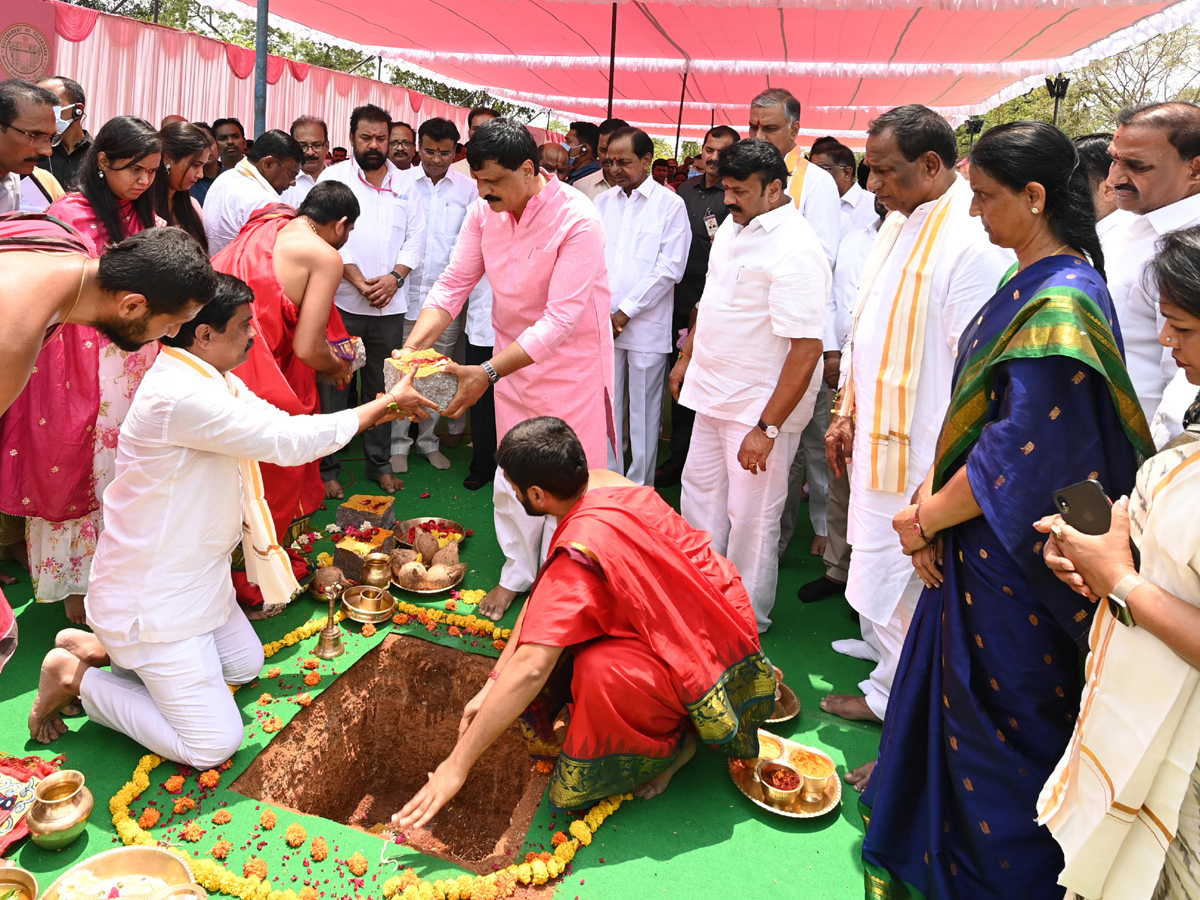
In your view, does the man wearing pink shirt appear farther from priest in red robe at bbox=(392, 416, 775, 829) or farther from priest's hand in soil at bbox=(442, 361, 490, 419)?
priest in red robe at bbox=(392, 416, 775, 829)

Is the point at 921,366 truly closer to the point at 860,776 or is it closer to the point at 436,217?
the point at 860,776

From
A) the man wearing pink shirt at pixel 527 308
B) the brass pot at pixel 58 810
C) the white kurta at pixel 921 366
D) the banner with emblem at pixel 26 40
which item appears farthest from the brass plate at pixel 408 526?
the banner with emblem at pixel 26 40

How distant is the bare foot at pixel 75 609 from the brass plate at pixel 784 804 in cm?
289

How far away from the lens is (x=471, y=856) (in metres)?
3.68

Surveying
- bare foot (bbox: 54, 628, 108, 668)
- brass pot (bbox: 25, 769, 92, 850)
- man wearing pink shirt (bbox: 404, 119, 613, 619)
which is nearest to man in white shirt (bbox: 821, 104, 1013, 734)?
man wearing pink shirt (bbox: 404, 119, 613, 619)

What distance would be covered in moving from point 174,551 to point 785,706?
2429 mm

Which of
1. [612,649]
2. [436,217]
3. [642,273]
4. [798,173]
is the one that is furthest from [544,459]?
[436,217]

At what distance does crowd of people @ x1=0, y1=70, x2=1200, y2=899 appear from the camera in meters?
1.95

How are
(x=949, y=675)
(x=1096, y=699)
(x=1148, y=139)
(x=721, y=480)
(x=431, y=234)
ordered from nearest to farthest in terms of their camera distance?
(x=1096, y=699), (x=949, y=675), (x=1148, y=139), (x=721, y=480), (x=431, y=234)

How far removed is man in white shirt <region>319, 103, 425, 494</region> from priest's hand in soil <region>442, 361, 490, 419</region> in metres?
2.03

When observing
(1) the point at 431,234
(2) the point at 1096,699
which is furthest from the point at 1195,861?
(1) the point at 431,234

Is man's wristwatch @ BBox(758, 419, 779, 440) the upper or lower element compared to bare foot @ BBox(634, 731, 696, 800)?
upper

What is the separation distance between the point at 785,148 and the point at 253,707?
4067 mm

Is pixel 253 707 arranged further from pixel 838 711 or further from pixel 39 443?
pixel 838 711
